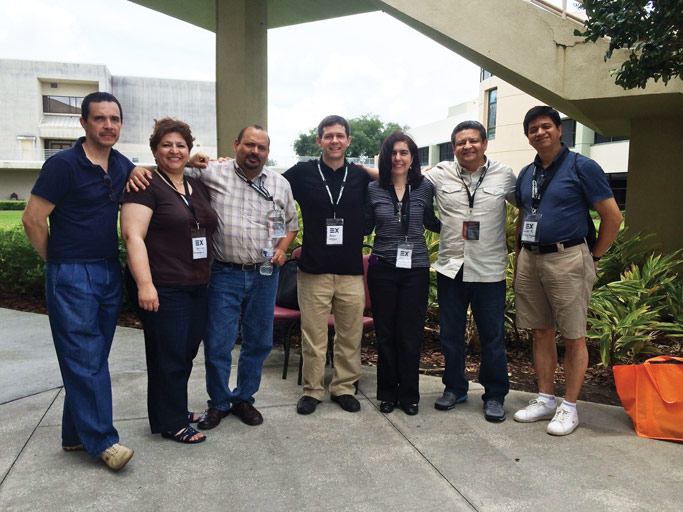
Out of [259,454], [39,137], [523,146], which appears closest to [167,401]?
[259,454]

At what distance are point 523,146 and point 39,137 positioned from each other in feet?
128

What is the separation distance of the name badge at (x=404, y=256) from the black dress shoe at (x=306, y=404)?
119cm

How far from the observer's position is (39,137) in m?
45.9

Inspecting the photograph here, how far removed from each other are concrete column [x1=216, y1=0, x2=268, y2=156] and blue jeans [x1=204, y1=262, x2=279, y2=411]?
3025 millimetres

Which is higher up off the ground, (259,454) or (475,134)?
(475,134)

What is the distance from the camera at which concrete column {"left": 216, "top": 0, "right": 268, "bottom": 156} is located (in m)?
6.18

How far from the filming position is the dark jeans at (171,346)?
3213 mm

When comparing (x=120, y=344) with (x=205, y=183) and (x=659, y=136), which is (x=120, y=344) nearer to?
(x=205, y=183)

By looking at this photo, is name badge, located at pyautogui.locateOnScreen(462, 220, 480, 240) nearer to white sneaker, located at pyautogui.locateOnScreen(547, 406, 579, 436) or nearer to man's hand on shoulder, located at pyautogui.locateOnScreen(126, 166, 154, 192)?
white sneaker, located at pyautogui.locateOnScreen(547, 406, 579, 436)

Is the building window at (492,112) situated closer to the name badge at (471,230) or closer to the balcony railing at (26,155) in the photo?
the balcony railing at (26,155)

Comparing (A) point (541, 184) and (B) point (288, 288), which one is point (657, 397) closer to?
(A) point (541, 184)

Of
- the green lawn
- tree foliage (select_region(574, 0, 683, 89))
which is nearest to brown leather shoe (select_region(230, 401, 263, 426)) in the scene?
tree foliage (select_region(574, 0, 683, 89))

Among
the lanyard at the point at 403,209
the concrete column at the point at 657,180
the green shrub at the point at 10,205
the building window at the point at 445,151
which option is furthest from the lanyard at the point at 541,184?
the building window at the point at 445,151

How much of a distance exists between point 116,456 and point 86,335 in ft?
2.27
